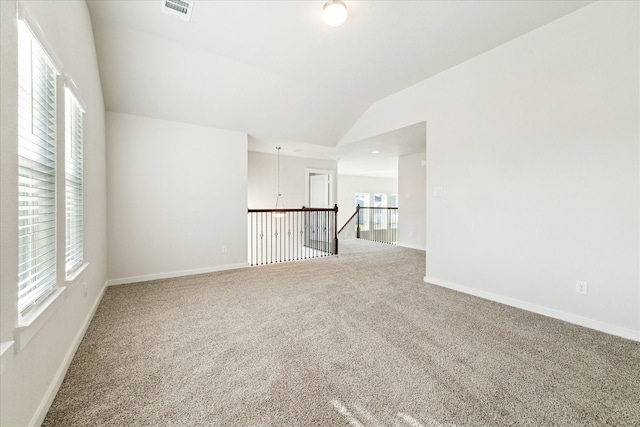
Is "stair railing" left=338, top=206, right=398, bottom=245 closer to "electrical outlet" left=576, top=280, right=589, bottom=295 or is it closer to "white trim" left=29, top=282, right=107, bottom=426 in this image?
"electrical outlet" left=576, top=280, right=589, bottom=295

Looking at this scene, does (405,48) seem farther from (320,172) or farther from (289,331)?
(320,172)

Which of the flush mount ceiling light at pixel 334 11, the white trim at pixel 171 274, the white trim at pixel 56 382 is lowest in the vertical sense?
the white trim at pixel 56 382

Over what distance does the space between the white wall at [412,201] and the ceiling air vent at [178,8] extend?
210 inches

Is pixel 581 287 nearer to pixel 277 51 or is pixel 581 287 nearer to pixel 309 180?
pixel 277 51

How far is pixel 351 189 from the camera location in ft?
36.8

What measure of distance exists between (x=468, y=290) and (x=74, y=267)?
3.97 metres

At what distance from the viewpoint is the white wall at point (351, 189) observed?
11.0 m

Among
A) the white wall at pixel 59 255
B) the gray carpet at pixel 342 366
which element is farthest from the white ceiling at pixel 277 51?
the gray carpet at pixel 342 366

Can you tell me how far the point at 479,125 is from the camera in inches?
122

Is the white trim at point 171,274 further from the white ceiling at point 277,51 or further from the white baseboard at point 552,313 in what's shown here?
the white baseboard at point 552,313

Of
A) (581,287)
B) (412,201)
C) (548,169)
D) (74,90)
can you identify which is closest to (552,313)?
(581,287)

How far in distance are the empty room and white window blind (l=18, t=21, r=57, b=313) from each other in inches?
0.6

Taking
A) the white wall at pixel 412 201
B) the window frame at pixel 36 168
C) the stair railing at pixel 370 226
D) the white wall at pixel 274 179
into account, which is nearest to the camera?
the window frame at pixel 36 168

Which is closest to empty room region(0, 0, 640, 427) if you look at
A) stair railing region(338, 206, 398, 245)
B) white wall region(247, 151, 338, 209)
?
white wall region(247, 151, 338, 209)
